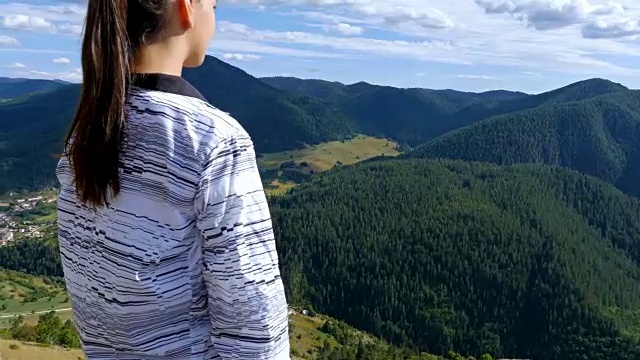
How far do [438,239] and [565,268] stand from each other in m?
23.8

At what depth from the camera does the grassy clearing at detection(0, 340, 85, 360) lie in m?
26.8

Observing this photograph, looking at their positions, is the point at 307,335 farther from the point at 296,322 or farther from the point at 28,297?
the point at 28,297

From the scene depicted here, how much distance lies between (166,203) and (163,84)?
42cm

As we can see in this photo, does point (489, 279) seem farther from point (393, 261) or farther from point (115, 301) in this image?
point (115, 301)

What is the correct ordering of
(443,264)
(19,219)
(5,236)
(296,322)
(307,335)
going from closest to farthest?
(307,335) → (296,322) → (443,264) → (5,236) → (19,219)

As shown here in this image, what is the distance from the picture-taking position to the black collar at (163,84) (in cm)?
221

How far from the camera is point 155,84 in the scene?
7.27ft

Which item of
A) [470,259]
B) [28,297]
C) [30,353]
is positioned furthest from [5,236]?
[30,353]

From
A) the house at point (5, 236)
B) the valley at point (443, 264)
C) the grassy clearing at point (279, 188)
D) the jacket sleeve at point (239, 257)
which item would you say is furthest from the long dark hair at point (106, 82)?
the grassy clearing at point (279, 188)

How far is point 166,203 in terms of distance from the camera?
6.84 ft

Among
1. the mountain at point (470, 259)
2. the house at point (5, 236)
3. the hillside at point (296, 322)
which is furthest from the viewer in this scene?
the house at point (5, 236)

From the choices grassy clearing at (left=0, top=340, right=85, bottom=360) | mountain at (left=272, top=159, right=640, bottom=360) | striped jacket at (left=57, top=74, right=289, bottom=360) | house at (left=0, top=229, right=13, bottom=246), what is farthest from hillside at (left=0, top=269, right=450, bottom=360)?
striped jacket at (left=57, top=74, right=289, bottom=360)

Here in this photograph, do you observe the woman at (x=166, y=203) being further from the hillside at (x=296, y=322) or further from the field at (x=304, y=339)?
the hillside at (x=296, y=322)

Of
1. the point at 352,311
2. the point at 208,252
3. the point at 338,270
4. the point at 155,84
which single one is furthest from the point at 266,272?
the point at 338,270
